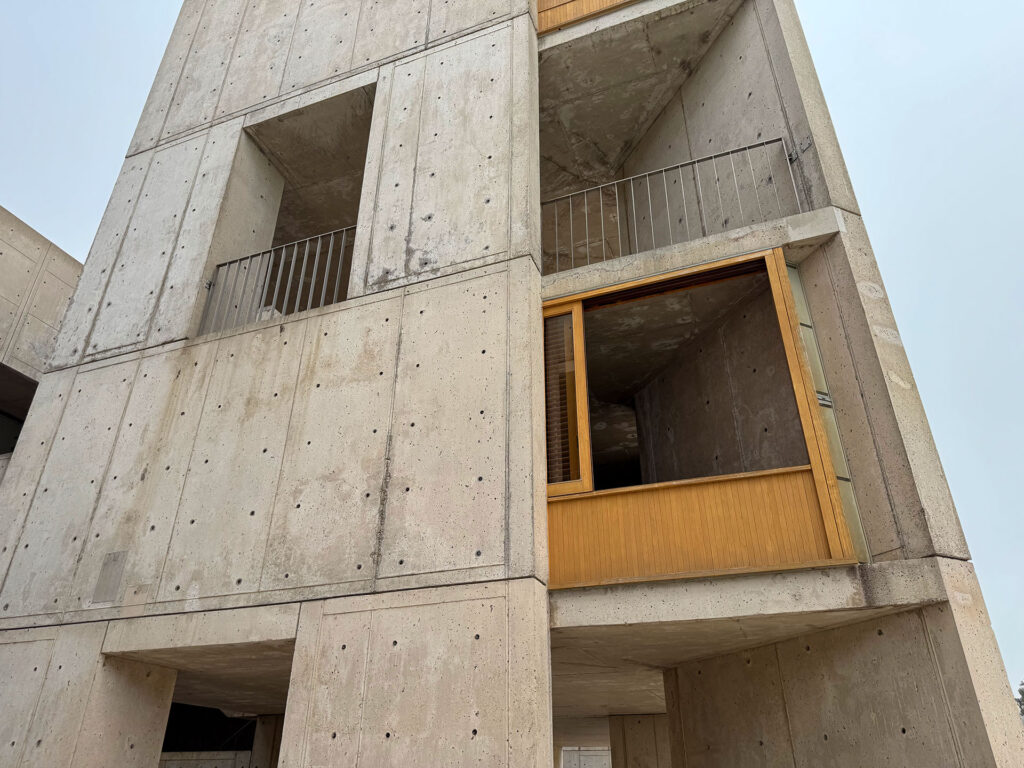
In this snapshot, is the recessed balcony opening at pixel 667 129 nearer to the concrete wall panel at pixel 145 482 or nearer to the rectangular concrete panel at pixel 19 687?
the concrete wall panel at pixel 145 482

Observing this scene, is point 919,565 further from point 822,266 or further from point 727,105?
point 727,105

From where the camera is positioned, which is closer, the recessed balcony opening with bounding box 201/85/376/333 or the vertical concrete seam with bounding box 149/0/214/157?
the recessed balcony opening with bounding box 201/85/376/333

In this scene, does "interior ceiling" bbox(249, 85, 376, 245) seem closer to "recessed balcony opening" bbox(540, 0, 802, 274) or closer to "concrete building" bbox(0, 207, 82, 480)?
"recessed balcony opening" bbox(540, 0, 802, 274)

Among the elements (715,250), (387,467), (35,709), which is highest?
(715,250)

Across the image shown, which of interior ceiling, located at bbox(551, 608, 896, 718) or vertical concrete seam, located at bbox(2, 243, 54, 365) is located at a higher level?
vertical concrete seam, located at bbox(2, 243, 54, 365)

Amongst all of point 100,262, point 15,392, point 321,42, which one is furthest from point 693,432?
point 15,392

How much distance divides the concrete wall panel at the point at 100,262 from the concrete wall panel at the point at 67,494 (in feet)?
2.16

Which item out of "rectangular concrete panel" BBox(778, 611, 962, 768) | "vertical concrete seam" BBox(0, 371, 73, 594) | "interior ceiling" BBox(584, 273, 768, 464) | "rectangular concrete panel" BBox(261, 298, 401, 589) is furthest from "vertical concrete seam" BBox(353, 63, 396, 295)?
"rectangular concrete panel" BBox(778, 611, 962, 768)

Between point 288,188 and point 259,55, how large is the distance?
1.93 metres

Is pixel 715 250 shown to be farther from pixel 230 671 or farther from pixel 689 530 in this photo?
pixel 230 671

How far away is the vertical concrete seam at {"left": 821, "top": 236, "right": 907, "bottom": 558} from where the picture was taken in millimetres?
5019

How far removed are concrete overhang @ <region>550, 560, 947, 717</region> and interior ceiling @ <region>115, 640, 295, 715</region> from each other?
253 centimetres

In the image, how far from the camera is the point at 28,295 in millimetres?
12766

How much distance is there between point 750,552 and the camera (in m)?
5.26
